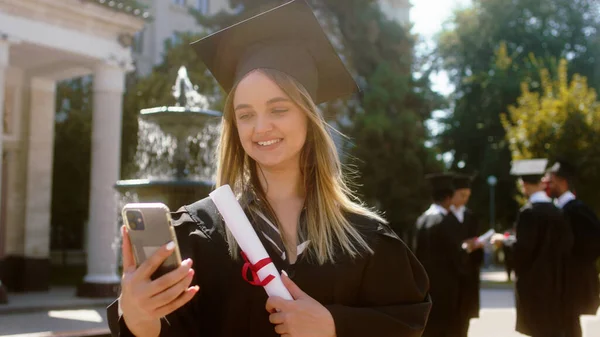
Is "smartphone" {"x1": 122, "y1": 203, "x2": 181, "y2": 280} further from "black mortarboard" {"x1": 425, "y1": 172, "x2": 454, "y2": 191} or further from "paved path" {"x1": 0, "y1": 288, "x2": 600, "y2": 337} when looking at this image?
"paved path" {"x1": 0, "y1": 288, "x2": 600, "y2": 337}

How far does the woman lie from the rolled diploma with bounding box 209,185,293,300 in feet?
0.12

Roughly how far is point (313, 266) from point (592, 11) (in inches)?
1571

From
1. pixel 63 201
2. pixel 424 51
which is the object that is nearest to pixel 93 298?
pixel 63 201

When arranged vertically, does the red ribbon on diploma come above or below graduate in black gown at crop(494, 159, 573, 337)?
above

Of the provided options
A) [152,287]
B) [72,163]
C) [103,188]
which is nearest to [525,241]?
[152,287]

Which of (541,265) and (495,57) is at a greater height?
(495,57)

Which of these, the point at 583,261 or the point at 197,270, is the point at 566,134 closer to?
the point at 583,261

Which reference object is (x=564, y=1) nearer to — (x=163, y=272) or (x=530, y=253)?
(x=530, y=253)

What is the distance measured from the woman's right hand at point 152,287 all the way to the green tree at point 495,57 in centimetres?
3468

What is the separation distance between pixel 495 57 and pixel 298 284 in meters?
36.4

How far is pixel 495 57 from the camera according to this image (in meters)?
37.2

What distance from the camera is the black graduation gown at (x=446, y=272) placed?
895 centimetres

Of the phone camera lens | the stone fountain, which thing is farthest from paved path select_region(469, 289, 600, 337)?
the phone camera lens

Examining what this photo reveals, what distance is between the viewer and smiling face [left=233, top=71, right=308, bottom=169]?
8.29ft
